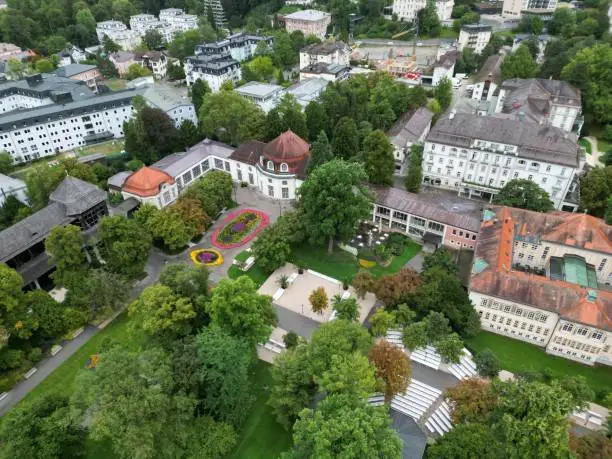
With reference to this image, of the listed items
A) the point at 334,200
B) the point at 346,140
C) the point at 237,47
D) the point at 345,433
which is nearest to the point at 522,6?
the point at 237,47

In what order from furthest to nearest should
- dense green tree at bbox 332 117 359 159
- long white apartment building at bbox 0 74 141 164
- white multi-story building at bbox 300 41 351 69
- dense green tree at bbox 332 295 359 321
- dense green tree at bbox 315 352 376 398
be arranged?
white multi-story building at bbox 300 41 351 69
long white apartment building at bbox 0 74 141 164
dense green tree at bbox 332 117 359 159
dense green tree at bbox 332 295 359 321
dense green tree at bbox 315 352 376 398

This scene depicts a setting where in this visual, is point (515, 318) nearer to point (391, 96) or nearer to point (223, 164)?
point (223, 164)

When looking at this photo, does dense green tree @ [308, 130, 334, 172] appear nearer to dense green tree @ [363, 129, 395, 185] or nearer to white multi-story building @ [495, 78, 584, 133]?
dense green tree @ [363, 129, 395, 185]

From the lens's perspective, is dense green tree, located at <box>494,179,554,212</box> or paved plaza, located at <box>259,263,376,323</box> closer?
paved plaza, located at <box>259,263,376,323</box>

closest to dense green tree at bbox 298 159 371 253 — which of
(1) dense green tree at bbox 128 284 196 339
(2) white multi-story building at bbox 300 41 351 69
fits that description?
(1) dense green tree at bbox 128 284 196 339

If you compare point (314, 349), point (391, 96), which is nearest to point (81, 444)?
point (314, 349)
